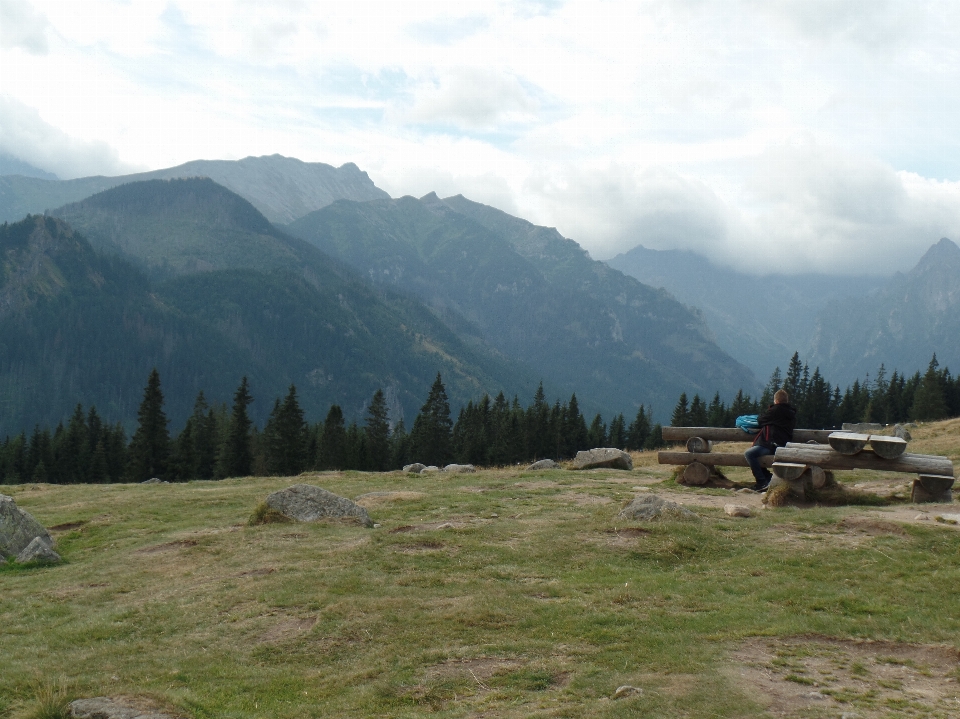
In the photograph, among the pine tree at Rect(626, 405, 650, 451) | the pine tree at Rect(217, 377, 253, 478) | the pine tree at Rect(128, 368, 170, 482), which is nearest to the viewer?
the pine tree at Rect(217, 377, 253, 478)

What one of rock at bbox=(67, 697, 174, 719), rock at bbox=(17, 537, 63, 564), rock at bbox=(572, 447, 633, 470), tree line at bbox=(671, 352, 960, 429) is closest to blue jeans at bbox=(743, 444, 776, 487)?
rock at bbox=(572, 447, 633, 470)

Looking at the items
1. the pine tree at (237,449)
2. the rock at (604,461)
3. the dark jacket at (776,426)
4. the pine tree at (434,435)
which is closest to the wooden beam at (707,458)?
the dark jacket at (776,426)

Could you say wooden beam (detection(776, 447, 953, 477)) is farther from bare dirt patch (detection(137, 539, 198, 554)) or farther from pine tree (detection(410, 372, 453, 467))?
pine tree (detection(410, 372, 453, 467))

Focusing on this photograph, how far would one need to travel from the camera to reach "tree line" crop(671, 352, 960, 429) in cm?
11001

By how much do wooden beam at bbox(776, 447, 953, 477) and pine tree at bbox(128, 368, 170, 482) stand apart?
90.7 meters

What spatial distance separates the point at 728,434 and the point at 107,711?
801 inches

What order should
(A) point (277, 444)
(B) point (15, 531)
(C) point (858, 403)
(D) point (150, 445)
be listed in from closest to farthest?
(B) point (15, 531)
(A) point (277, 444)
(D) point (150, 445)
(C) point (858, 403)

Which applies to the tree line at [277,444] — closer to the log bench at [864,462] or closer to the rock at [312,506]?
the rock at [312,506]

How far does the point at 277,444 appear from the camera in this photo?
306ft

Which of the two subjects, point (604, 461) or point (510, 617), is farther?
point (604, 461)

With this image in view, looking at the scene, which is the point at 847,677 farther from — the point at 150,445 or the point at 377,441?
the point at 377,441

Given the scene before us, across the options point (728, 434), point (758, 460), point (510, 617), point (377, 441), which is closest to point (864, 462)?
point (758, 460)

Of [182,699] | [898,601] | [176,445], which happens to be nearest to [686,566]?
[898,601]

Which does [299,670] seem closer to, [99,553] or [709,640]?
[709,640]
